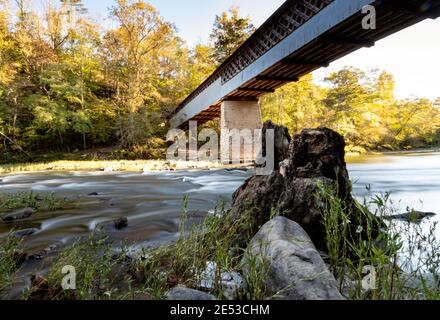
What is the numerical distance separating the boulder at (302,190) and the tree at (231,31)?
27.7 meters

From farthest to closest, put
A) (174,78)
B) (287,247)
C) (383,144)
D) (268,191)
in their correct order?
(383,144) → (174,78) → (268,191) → (287,247)

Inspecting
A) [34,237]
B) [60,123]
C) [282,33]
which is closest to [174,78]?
[60,123]

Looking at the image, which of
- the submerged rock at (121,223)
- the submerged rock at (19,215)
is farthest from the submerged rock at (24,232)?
the submerged rock at (121,223)

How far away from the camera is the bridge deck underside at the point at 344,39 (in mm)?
7473

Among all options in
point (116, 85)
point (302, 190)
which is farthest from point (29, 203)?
point (116, 85)

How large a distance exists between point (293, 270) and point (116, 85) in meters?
25.1

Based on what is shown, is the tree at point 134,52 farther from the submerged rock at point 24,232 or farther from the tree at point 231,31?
the submerged rock at point 24,232

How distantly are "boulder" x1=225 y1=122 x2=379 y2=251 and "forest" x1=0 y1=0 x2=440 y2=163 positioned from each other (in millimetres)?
20012

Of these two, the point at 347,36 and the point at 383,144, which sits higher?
the point at 347,36

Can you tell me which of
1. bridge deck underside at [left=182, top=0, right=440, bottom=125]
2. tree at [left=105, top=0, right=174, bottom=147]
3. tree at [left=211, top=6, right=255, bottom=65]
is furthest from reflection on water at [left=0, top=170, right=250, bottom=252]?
tree at [left=211, top=6, right=255, bottom=65]

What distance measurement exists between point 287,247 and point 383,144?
44367 millimetres

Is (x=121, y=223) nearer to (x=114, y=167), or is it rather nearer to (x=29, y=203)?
(x=29, y=203)
